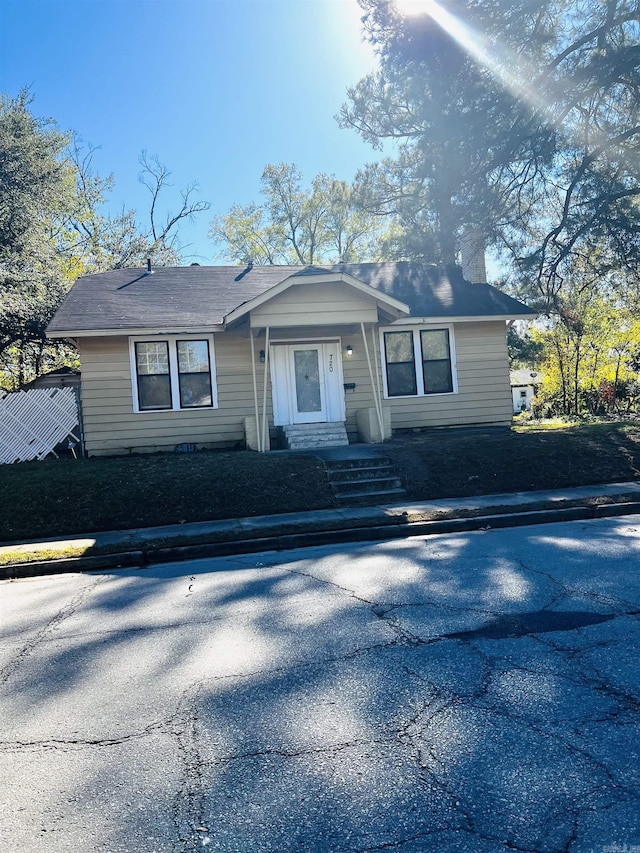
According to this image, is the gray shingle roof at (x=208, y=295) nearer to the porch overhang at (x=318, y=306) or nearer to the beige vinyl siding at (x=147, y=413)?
the porch overhang at (x=318, y=306)

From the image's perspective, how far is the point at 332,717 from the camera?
10.8ft

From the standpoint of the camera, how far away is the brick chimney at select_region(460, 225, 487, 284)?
703 inches

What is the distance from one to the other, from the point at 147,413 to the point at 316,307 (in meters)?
4.51

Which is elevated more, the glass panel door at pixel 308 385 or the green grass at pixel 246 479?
the glass panel door at pixel 308 385

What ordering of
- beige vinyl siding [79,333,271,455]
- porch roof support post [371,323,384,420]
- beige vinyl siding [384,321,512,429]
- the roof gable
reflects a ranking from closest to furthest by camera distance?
the roof gable → beige vinyl siding [79,333,271,455] → porch roof support post [371,323,384,420] → beige vinyl siding [384,321,512,429]

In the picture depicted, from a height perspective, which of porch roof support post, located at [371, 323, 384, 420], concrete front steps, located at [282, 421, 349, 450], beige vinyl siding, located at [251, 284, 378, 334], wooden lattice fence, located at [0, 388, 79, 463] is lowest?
concrete front steps, located at [282, 421, 349, 450]

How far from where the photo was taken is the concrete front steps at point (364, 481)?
35.3ft

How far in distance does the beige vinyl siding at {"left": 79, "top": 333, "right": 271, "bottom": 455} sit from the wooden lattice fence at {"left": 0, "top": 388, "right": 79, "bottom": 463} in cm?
190

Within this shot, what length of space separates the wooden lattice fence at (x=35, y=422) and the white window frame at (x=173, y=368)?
7.70 feet

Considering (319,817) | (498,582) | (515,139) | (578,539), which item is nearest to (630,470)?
(578,539)

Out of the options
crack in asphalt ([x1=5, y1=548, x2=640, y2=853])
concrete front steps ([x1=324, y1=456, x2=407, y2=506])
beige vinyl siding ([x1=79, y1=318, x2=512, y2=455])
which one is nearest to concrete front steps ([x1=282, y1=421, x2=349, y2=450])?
beige vinyl siding ([x1=79, y1=318, x2=512, y2=455])

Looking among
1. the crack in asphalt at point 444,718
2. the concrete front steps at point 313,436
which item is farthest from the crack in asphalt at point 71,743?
the concrete front steps at point 313,436

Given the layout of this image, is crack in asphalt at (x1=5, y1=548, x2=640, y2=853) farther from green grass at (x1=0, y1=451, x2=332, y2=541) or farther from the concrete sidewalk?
green grass at (x1=0, y1=451, x2=332, y2=541)

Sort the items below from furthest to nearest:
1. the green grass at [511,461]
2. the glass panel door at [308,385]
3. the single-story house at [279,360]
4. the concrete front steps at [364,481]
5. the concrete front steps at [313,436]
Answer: the glass panel door at [308,385] < the concrete front steps at [313,436] < the single-story house at [279,360] < the green grass at [511,461] < the concrete front steps at [364,481]
